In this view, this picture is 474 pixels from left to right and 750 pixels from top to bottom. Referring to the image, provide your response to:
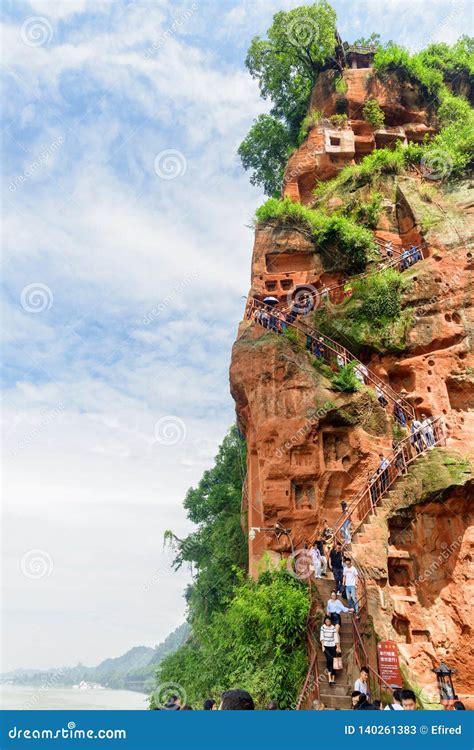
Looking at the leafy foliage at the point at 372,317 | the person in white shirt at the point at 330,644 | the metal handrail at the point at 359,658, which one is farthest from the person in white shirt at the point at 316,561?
the leafy foliage at the point at 372,317

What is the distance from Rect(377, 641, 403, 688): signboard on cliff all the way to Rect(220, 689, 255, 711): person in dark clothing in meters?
6.92

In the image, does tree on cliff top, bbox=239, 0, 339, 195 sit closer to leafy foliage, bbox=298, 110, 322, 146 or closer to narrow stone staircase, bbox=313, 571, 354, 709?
leafy foliage, bbox=298, 110, 322, 146

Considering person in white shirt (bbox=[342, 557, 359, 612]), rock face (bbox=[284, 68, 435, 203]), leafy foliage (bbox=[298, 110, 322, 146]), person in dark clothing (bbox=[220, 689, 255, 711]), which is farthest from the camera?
leafy foliage (bbox=[298, 110, 322, 146])

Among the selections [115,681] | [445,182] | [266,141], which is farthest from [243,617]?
[115,681]

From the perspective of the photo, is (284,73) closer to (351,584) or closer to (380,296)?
(380,296)

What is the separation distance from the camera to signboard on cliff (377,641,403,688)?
10.4 metres

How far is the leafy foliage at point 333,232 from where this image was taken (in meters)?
22.0

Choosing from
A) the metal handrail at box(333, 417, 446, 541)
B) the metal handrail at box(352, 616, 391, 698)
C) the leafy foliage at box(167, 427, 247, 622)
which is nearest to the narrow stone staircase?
the metal handrail at box(352, 616, 391, 698)

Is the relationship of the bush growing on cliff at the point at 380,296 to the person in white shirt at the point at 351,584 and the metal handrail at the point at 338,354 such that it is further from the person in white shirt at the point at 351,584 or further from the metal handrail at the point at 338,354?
the person in white shirt at the point at 351,584

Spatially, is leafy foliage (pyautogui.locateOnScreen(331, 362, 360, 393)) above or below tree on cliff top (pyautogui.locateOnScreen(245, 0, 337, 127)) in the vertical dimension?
below

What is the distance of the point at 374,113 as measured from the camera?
29.4 m

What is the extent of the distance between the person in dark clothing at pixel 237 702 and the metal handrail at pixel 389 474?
936 centimetres

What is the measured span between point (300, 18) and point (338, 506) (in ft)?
95.0

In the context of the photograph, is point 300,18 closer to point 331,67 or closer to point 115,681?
point 331,67
